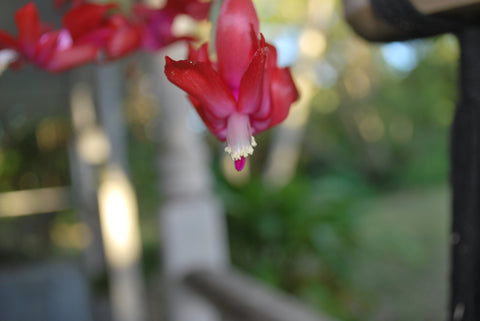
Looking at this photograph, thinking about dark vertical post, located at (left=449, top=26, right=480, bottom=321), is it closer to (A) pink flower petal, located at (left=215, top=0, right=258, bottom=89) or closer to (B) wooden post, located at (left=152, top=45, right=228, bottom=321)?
(A) pink flower petal, located at (left=215, top=0, right=258, bottom=89)

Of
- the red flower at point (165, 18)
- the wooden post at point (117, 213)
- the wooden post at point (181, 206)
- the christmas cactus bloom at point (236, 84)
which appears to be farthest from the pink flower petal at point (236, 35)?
the wooden post at point (117, 213)

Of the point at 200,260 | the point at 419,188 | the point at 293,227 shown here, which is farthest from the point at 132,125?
the point at 419,188

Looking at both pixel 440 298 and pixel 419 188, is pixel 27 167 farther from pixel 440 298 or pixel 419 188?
pixel 419 188

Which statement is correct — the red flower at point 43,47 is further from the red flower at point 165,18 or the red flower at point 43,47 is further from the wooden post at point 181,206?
the wooden post at point 181,206

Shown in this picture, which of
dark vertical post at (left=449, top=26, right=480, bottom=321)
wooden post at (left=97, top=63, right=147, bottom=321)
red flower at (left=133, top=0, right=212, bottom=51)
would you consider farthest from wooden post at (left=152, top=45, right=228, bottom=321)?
wooden post at (left=97, top=63, right=147, bottom=321)

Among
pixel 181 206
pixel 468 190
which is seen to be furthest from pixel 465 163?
pixel 181 206

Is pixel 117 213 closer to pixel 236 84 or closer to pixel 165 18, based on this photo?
pixel 165 18
